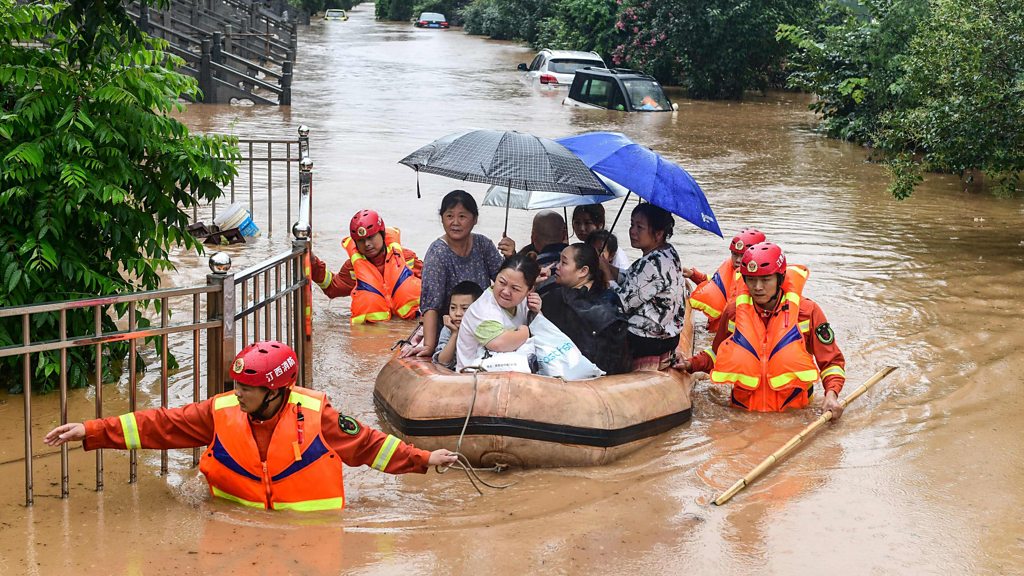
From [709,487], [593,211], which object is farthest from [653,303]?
[593,211]

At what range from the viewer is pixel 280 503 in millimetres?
5430

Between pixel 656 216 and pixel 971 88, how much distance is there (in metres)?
6.03

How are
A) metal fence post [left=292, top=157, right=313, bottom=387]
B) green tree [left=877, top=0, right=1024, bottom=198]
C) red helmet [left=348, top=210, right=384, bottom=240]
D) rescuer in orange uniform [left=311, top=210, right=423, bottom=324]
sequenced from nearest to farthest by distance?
1. metal fence post [left=292, top=157, right=313, bottom=387]
2. red helmet [left=348, top=210, right=384, bottom=240]
3. rescuer in orange uniform [left=311, top=210, right=423, bottom=324]
4. green tree [left=877, top=0, right=1024, bottom=198]

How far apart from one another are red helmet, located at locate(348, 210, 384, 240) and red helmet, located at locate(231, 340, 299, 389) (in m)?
4.07

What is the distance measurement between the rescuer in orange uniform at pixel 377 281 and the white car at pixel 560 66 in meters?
23.6

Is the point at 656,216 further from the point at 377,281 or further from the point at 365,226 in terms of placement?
the point at 377,281

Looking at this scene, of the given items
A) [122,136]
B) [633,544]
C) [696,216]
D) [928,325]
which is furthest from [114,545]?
[928,325]

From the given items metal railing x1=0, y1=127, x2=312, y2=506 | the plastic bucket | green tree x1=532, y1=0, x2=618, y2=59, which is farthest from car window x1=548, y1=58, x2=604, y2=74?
metal railing x1=0, y1=127, x2=312, y2=506

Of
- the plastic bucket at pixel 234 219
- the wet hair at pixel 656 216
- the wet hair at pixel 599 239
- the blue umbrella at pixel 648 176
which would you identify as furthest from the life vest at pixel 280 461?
the plastic bucket at pixel 234 219

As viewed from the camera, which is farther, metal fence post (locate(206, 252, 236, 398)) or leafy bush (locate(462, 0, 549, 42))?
leafy bush (locate(462, 0, 549, 42))

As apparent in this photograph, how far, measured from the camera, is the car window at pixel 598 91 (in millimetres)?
27703

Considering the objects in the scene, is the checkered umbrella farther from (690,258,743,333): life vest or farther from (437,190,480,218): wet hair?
(690,258,743,333): life vest

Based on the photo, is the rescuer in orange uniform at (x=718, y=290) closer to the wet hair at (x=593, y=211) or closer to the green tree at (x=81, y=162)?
the wet hair at (x=593, y=211)

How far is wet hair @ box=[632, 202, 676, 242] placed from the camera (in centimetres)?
746
